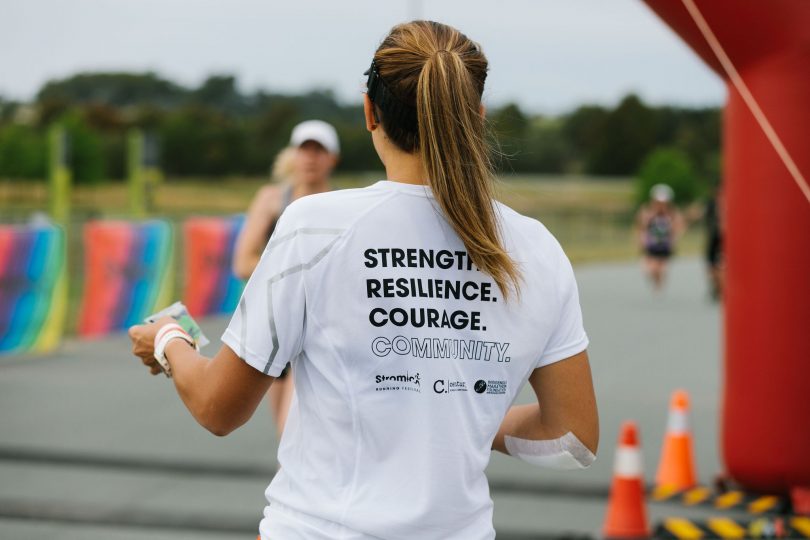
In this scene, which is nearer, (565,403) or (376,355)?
(376,355)

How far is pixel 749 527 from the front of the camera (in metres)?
5.91

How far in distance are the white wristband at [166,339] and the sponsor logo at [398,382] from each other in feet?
1.29

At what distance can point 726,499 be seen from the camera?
6473 millimetres

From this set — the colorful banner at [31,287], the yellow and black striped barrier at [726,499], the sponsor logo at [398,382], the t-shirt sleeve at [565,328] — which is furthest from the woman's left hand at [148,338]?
the colorful banner at [31,287]

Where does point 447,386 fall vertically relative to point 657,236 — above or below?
above

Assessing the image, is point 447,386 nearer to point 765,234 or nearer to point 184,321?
point 184,321

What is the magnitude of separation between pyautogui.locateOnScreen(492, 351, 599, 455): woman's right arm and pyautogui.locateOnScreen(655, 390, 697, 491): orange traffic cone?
14.9 ft

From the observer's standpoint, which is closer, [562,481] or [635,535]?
[635,535]

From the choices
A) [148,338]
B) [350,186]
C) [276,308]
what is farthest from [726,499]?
[350,186]

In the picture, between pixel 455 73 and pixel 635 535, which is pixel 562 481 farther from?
pixel 455 73

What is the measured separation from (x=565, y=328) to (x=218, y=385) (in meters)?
0.60

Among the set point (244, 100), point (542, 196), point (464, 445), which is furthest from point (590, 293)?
point (542, 196)

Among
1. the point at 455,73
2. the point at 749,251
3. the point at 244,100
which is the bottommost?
the point at 749,251

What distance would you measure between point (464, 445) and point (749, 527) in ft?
13.9
